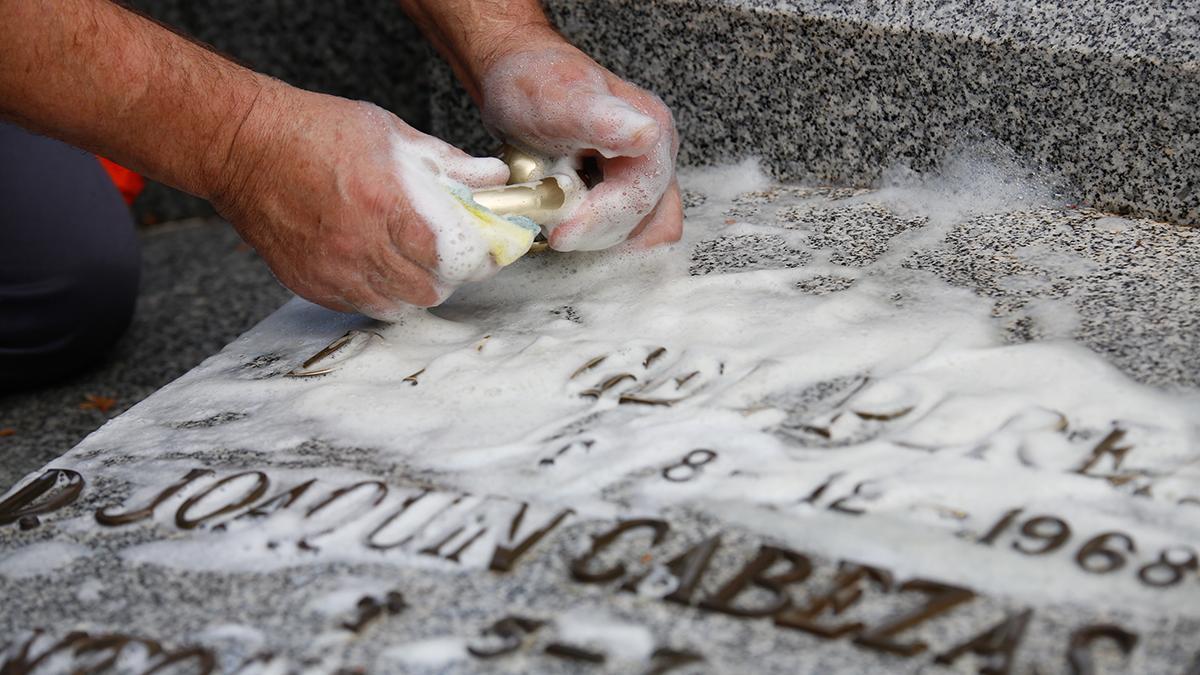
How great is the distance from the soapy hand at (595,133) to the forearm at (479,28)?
3.6 inches

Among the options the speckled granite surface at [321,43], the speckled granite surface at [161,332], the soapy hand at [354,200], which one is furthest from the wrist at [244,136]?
the speckled granite surface at [321,43]

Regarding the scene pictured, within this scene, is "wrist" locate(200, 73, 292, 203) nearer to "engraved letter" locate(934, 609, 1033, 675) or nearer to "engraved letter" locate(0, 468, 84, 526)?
"engraved letter" locate(0, 468, 84, 526)

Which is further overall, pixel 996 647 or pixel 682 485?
pixel 682 485

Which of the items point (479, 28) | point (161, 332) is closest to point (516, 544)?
point (479, 28)

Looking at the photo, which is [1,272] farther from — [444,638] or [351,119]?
[444,638]

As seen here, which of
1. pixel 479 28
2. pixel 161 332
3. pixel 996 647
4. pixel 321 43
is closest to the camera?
pixel 996 647

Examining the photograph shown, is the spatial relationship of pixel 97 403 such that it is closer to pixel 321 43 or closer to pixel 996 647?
pixel 321 43

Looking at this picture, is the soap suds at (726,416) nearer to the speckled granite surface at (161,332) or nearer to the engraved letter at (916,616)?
the engraved letter at (916,616)

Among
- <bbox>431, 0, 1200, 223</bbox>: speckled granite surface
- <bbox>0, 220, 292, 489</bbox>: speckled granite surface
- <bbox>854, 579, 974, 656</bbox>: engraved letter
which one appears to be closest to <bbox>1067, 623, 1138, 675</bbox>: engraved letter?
<bbox>854, 579, 974, 656</bbox>: engraved letter

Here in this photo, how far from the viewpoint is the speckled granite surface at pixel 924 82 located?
197cm

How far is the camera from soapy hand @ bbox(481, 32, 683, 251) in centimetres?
194

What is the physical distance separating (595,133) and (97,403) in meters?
1.35

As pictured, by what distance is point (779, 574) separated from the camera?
1315 millimetres

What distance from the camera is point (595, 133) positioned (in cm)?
194
